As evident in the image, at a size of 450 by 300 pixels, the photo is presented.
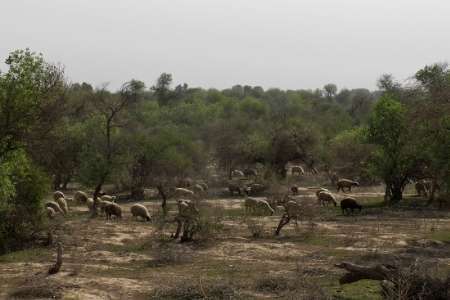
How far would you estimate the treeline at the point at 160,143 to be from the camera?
20.4m

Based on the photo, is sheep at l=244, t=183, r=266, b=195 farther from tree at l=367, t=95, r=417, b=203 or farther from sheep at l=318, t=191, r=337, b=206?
tree at l=367, t=95, r=417, b=203

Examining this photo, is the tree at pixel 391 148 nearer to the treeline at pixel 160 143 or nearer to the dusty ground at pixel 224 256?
the treeline at pixel 160 143

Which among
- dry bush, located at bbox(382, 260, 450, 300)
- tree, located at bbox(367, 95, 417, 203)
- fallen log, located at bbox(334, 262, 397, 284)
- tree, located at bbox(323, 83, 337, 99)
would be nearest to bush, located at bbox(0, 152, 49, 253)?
fallen log, located at bbox(334, 262, 397, 284)

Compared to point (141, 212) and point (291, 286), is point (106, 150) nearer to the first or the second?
point (141, 212)

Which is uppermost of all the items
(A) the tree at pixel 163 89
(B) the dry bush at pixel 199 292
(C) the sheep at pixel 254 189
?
(A) the tree at pixel 163 89

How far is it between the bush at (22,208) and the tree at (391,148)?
2036 centimetres

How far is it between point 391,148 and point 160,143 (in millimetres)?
17690

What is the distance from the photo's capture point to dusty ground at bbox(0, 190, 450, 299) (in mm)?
15438

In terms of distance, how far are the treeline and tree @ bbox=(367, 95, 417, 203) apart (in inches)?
2.4

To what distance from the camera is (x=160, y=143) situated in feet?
150

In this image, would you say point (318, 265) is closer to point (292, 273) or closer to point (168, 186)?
point (292, 273)

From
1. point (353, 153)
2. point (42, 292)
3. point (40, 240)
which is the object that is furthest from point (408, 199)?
point (42, 292)

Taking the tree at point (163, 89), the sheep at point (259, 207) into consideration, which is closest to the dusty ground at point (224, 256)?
the sheep at point (259, 207)

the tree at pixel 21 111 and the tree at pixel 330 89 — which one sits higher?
the tree at pixel 330 89
